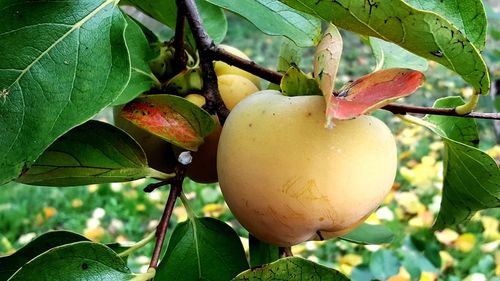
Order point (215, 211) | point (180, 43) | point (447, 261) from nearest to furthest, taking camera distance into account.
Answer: point (180, 43) < point (447, 261) < point (215, 211)

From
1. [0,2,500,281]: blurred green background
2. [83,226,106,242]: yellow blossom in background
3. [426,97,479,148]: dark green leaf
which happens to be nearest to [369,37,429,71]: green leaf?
[426,97,479,148]: dark green leaf

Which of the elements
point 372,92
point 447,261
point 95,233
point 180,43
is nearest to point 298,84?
point 372,92

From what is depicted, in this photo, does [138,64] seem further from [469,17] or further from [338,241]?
[338,241]

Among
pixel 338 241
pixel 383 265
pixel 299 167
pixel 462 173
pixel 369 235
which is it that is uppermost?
pixel 299 167

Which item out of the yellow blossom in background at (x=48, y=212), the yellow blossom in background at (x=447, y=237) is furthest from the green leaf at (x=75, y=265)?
the yellow blossom in background at (x=48, y=212)

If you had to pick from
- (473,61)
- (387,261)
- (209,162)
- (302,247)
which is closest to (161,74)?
(209,162)

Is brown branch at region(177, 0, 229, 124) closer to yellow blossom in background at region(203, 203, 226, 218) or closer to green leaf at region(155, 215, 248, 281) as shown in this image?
green leaf at region(155, 215, 248, 281)

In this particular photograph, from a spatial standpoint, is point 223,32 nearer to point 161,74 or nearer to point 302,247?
point 161,74
